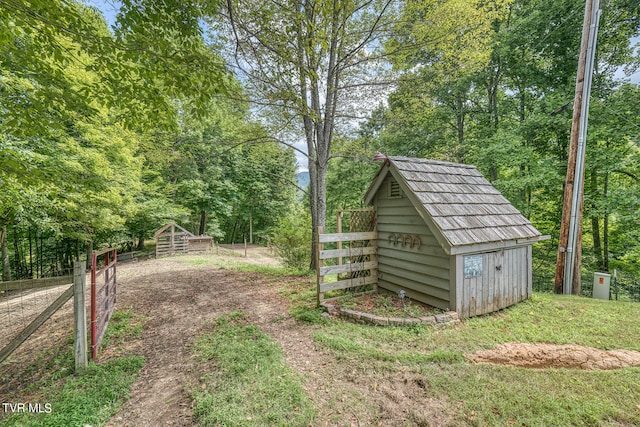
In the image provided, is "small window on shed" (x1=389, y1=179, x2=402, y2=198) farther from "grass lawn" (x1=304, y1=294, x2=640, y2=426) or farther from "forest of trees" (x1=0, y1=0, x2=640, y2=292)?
"grass lawn" (x1=304, y1=294, x2=640, y2=426)

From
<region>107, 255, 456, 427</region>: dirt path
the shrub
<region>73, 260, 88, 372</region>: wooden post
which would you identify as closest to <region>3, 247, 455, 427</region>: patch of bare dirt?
<region>107, 255, 456, 427</region>: dirt path

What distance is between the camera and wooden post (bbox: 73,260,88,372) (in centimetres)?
306

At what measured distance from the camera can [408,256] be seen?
5.45 meters

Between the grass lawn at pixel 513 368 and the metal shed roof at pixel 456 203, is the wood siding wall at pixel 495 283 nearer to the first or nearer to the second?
the grass lawn at pixel 513 368

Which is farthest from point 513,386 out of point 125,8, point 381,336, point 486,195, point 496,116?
point 496,116

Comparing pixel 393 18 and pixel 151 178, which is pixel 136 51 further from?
pixel 151 178

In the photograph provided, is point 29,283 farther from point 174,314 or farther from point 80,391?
point 174,314

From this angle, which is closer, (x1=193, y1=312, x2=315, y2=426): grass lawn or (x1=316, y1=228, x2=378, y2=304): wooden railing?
(x1=193, y1=312, x2=315, y2=426): grass lawn

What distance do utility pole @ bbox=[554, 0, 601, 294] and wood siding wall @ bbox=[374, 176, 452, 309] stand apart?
4886mm

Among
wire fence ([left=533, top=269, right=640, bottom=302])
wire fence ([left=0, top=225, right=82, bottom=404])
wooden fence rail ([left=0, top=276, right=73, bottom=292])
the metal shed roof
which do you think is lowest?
wire fence ([left=533, top=269, right=640, bottom=302])

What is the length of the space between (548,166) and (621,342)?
804 centimetres

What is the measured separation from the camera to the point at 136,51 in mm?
2879

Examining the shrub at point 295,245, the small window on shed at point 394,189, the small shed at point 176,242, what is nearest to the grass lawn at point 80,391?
the small window on shed at point 394,189

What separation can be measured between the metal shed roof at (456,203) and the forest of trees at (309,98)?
2.29 m
